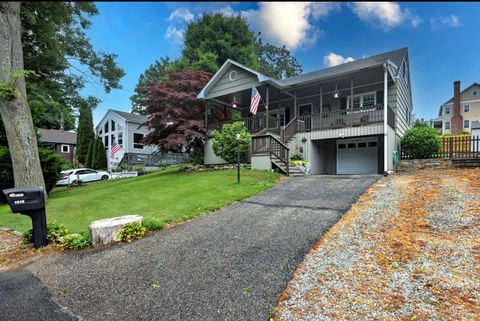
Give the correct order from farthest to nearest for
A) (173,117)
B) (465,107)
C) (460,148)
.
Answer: (465,107)
(173,117)
(460,148)

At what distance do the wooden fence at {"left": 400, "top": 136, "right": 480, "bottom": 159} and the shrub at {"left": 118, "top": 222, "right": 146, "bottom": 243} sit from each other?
40.8 feet

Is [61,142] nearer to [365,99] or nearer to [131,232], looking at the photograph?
[131,232]

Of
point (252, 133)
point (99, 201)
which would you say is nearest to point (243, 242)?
point (99, 201)

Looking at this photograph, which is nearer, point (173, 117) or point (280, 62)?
point (173, 117)

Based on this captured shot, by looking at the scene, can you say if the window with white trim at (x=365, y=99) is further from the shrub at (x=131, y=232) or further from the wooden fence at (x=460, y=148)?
the shrub at (x=131, y=232)

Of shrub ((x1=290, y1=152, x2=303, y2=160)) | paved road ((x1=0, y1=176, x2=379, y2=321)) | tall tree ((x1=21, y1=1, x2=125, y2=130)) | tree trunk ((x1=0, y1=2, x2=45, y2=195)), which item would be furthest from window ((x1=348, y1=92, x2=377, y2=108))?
tree trunk ((x1=0, y1=2, x2=45, y2=195))

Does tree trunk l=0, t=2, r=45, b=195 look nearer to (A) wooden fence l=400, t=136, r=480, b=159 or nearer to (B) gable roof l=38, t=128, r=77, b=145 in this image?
(A) wooden fence l=400, t=136, r=480, b=159

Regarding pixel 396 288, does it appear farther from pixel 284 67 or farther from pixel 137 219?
pixel 284 67

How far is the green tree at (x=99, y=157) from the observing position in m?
26.8

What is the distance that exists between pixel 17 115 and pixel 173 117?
7.46m

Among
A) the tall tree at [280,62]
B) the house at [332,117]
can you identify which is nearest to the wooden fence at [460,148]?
the house at [332,117]

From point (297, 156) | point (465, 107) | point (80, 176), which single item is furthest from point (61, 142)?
point (465, 107)

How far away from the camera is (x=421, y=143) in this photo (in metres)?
11.3

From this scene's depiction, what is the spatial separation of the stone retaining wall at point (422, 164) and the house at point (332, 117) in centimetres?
46
